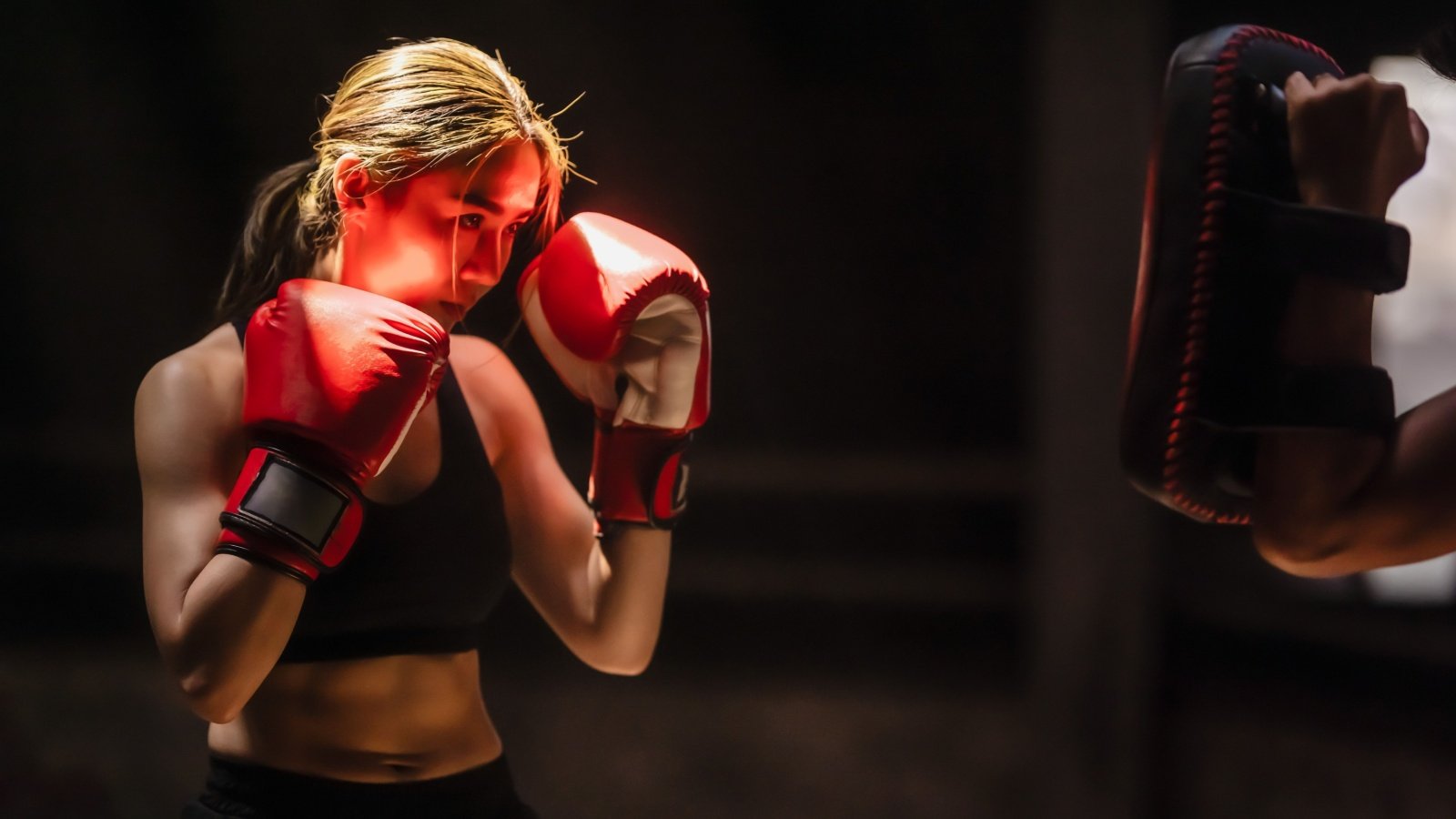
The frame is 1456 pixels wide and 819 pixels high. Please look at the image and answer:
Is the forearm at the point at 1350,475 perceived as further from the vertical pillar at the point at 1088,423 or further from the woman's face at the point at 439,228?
the vertical pillar at the point at 1088,423

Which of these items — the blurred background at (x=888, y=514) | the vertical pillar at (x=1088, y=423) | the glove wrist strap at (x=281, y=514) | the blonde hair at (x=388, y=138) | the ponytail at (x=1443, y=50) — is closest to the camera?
the glove wrist strap at (x=281, y=514)

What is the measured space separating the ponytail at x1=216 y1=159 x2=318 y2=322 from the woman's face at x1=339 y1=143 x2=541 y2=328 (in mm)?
51

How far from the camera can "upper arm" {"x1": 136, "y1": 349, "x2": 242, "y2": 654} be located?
0.84m

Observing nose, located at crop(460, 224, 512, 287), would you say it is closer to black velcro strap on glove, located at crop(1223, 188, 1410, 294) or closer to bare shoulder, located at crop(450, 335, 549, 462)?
bare shoulder, located at crop(450, 335, 549, 462)

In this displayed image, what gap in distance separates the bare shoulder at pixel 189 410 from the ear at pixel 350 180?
14cm

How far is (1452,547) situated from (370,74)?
0.93 m

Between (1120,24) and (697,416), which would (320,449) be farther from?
(1120,24)

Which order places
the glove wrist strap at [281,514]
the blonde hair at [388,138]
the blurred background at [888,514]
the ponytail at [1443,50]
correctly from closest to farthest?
the glove wrist strap at [281,514] < the blonde hair at [388,138] < the ponytail at [1443,50] < the blurred background at [888,514]

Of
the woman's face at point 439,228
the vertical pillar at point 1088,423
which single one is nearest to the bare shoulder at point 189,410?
the woman's face at point 439,228

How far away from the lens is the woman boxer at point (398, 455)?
835 millimetres

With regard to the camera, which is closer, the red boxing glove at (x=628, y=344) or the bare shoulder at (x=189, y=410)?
the bare shoulder at (x=189, y=410)

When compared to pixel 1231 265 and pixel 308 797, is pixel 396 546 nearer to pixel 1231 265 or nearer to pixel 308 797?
pixel 308 797

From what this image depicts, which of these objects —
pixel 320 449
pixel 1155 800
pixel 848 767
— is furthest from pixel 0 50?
pixel 1155 800

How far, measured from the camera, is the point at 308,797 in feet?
3.07
